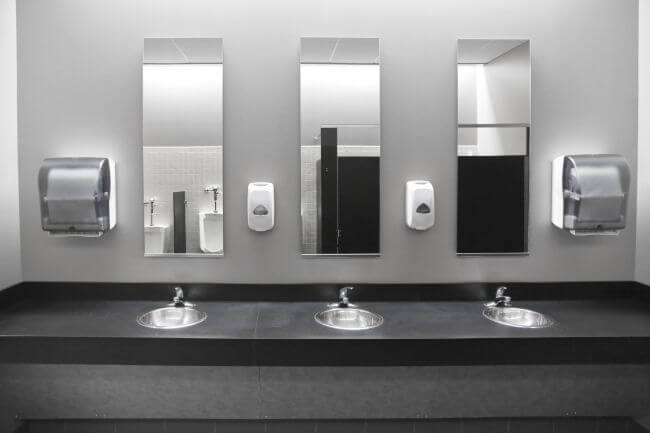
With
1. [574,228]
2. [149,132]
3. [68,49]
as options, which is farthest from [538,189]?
[68,49]

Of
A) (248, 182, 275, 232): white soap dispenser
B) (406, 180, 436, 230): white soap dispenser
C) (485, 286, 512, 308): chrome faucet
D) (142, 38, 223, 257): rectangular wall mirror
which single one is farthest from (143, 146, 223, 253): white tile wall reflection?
(485, 286, 512, 308): chrome faucet

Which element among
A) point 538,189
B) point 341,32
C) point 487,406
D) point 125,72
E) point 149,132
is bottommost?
point 487,406

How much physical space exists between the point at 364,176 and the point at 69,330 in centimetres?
177

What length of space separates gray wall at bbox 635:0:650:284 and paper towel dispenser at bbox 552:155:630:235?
0.89ft

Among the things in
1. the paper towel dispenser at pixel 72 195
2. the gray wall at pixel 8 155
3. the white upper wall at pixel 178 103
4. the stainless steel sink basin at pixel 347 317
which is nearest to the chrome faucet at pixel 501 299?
the stainless steel sink basin at pixel 347 317

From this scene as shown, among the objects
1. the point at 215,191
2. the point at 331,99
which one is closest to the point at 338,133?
the point at 331,99

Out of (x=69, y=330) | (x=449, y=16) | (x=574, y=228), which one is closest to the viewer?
(x=69, y=330)

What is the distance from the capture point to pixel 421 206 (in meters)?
2.56

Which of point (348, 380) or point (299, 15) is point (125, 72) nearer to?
point (299, 15)

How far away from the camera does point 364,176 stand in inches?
102

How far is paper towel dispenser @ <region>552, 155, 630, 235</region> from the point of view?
2.42m

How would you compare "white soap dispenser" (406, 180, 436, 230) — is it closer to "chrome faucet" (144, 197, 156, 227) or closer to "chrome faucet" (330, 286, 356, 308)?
"chrome faucet" (330, 286, 356, 308)

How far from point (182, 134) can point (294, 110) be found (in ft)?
2.27

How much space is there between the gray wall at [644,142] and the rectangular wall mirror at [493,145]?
0.70 metres
